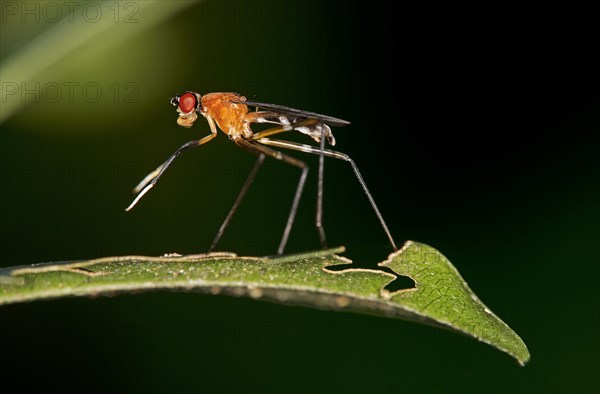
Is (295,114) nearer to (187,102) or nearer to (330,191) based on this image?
(187,102)

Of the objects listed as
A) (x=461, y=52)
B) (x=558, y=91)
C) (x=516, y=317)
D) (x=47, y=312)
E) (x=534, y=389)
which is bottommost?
(x=534, y=389)

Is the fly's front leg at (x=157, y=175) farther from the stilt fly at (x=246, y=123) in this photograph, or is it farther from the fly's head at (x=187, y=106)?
the fly's head at (x=187, y=106)

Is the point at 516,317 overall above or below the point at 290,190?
below

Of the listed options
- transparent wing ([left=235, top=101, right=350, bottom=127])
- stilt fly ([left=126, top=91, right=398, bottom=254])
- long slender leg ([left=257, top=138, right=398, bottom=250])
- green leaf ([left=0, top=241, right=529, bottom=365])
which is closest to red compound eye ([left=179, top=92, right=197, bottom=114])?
stilt fly ([left=126, top=91, right=398, bottom=254])

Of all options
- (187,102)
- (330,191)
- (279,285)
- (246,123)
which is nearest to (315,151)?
(246,123)

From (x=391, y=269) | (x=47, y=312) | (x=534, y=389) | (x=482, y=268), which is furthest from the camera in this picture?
(x=482, y=268)

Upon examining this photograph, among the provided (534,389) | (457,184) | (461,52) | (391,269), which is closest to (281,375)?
(391,269)

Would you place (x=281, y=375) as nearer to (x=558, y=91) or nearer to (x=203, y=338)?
(x=203, y=338)

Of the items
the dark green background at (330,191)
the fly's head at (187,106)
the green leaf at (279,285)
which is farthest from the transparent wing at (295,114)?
the green leaf at (279,285)
